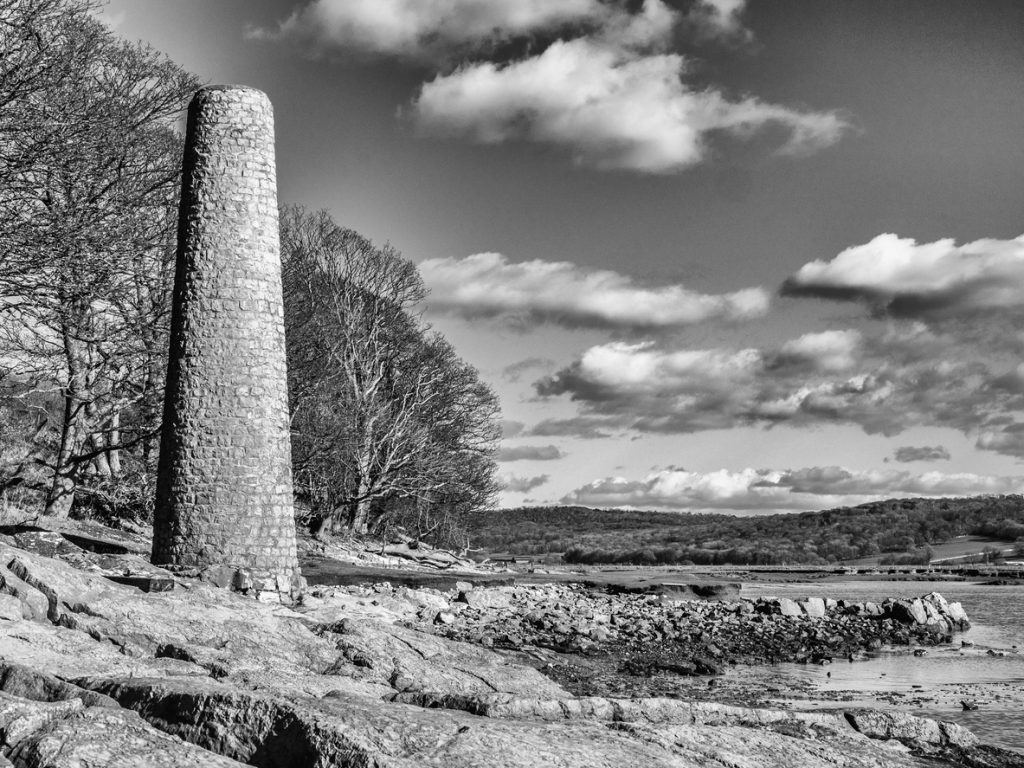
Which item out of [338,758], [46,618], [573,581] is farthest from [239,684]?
[573,581]

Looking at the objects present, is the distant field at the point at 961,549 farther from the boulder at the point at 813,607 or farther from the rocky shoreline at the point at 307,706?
the rocky shoreline at the point at 307,706

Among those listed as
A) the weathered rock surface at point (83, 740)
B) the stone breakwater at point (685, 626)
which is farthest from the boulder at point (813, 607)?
the weathered rock surface at point (83, 740)

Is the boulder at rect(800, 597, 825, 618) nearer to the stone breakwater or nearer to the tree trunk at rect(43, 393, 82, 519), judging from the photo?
the stone breakwater

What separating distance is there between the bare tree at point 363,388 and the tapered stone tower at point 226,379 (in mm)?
13845

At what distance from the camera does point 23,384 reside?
67.0 feet

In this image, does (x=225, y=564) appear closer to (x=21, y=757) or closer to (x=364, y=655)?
(x=364, y=655)

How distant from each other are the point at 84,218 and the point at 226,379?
506 cm

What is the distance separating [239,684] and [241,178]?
10066 millimetres

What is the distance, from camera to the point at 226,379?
13852mm

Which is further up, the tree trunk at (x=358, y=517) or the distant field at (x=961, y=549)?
the tree trunk at (x=358, y=517)

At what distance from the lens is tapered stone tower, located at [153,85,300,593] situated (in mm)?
13797

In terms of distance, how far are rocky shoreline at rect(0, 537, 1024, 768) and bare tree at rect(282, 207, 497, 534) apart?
18552 millimetres

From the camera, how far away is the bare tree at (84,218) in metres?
15.5

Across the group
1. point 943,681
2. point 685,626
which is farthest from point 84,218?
point 943,681
